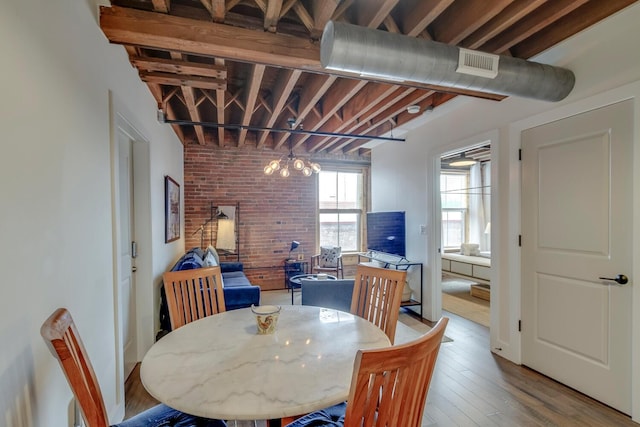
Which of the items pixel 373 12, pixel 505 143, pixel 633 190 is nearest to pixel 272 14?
pixel 373 12

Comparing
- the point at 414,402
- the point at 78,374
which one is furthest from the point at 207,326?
the point at 414,402

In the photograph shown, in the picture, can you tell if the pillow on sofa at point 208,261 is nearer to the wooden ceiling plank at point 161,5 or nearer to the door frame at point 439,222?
the wooden ceiling plank at point 161,5

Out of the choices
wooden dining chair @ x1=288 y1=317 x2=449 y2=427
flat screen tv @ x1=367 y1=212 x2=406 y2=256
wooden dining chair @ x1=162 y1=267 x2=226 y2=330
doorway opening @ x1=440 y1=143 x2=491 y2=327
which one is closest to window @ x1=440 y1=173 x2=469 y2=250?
doorway opening @ x1=440 y1=143 x2=491 y2=327

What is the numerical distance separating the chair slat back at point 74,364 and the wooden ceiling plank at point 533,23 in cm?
286

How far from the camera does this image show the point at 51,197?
48.5 inches

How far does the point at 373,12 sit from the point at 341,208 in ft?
15.2

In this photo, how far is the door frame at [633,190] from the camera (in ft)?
6.52

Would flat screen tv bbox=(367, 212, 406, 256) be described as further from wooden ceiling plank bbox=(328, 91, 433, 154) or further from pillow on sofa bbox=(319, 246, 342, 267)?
wooden ceiling plank bbox=(328, 91, 433, 154)

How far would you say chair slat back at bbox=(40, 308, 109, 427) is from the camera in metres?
0.88

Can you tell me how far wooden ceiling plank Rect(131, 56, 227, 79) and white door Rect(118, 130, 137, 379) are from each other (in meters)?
0.58

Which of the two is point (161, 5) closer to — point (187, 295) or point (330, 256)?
point (187, 295)

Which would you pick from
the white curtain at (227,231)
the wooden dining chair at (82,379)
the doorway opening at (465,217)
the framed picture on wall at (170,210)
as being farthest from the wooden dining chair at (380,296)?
the doorway opening at (465,217)

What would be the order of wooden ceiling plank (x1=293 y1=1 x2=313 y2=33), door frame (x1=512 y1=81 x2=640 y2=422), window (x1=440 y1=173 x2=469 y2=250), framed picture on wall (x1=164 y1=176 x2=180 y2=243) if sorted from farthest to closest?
window (x1=440 y1=173 x2=469 y2=250) < framed picture on wall (x1=164 y1=176 x2=180 y2=243) < door frame (x1=512 y1=81 x2=640 y2=422) < wooden ceiling plank (x1=293 y1=1 x2=313 y2=33)

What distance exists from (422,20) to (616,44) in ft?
4.57
